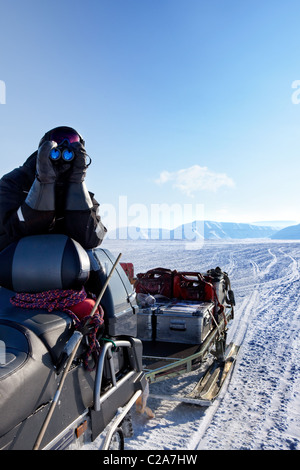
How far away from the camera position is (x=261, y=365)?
5461 millimetres

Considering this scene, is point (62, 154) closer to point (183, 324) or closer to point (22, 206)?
point (22, 206)

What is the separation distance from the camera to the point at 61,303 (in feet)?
7.82

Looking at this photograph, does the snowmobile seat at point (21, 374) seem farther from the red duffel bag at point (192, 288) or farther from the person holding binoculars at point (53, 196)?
the red duffel bag at point (192, 288)

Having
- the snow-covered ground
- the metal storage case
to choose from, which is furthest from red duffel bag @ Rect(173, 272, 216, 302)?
the snow-covered ground

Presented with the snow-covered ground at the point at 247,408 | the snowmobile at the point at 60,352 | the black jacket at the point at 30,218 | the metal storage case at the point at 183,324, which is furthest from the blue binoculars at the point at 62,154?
Result: the metal storage case at the point at 183,324

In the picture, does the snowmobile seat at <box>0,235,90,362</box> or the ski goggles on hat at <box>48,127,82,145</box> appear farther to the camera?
the ski goggles on hat at <box>48,127,82,145</box>

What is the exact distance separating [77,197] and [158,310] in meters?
2.75

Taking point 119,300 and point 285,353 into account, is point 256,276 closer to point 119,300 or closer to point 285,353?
point 285,353

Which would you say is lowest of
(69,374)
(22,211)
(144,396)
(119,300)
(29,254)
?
(144,396)

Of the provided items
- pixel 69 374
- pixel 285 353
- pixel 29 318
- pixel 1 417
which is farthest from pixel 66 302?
pixel 285 353

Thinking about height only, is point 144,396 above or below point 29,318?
below

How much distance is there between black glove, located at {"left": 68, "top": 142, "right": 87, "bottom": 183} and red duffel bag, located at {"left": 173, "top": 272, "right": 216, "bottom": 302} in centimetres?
359

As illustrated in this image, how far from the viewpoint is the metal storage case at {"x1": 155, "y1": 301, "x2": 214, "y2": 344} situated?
4719 mm

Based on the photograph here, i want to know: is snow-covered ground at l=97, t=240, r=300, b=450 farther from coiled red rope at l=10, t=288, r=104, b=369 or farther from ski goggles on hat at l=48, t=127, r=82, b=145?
Answer: ski goggles on hat at l=48, t=127, r=82, b=145
